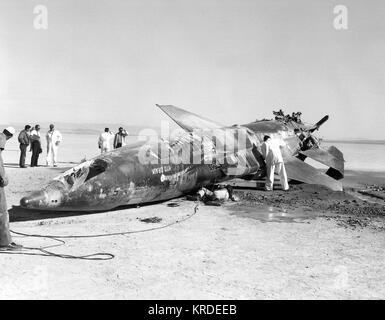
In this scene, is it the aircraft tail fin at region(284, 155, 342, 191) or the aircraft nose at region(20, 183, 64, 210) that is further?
the aircraft tail fin at region(284, 155, 342, 191)

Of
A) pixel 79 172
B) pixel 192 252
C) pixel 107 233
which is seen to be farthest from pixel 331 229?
pixel 79 172

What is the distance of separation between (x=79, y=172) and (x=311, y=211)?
6.00m

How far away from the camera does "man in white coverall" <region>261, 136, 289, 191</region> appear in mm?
13477

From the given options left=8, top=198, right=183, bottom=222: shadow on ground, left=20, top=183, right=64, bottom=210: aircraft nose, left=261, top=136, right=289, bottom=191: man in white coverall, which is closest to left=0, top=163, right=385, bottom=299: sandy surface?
left=8, top=198, right=183, bottom=222: shadow on ground

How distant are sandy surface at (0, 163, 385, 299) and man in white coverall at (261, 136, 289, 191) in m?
2.74

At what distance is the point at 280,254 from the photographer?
6.76m

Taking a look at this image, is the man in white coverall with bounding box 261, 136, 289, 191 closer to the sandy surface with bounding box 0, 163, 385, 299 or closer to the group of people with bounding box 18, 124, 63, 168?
the sandy surface with bounding box 0, 163, 385, 299

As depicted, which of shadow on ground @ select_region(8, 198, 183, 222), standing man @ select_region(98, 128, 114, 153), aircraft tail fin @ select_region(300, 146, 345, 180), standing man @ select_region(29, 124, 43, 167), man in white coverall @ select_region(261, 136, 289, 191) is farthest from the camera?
standing man @ select_region(29, 124, 43, 167)

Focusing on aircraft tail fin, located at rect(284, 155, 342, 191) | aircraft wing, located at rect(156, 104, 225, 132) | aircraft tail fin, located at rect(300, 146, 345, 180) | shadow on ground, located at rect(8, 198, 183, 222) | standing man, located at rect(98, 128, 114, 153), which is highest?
aircraft wing, located at rect(156, 104, 225, 132)

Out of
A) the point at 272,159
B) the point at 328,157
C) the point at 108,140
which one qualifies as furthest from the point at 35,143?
the point at 328,157

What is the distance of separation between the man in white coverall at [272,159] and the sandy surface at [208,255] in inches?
108

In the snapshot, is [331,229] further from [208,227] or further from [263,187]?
[263,187]

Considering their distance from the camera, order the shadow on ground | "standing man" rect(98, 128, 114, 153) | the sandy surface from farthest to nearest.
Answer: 1. "standing man" rect(98, 128, 114, 153)
2. the shadow on ground
3. the sandy surface

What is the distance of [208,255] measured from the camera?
6613 mm
